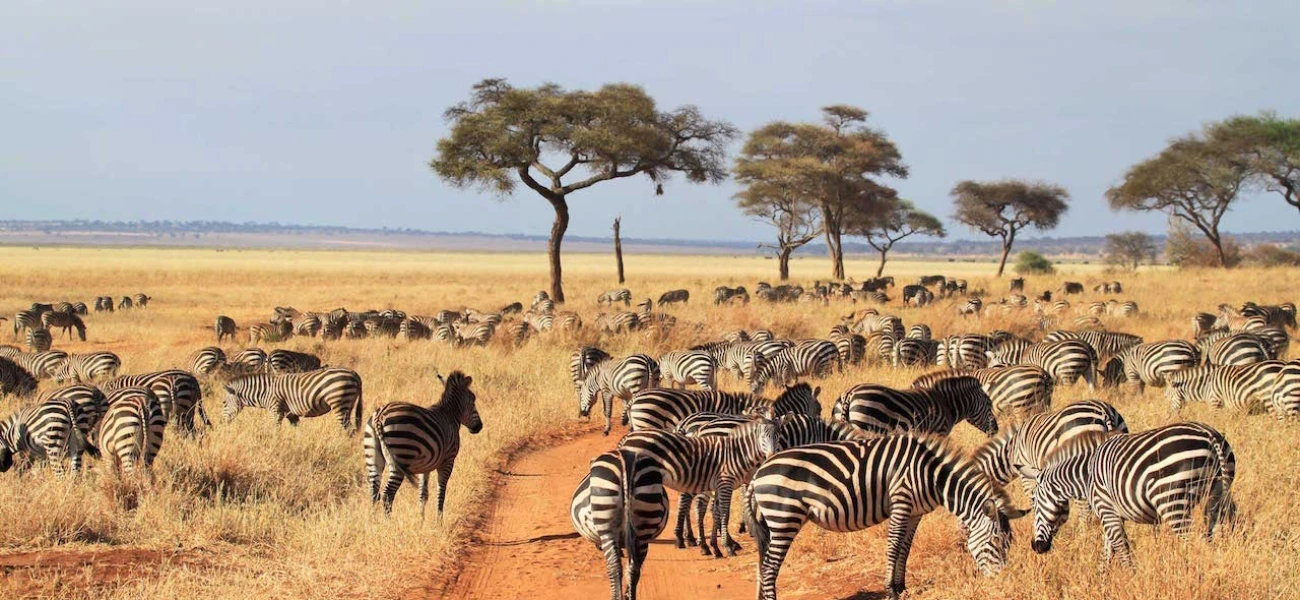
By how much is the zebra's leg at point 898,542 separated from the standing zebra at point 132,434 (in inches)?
232

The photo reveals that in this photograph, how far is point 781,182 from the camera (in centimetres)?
4459

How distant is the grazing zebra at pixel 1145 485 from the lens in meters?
6.43

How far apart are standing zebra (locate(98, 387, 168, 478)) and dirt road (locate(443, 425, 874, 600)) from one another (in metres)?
2.77

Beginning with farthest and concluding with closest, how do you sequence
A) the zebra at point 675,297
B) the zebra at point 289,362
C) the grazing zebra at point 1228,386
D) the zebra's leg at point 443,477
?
1. the zebra at point 675,297
2. the zebra at point 289,362
3. the grazing zebra at point 1228,386
4. the zebra's leg at point 443,477

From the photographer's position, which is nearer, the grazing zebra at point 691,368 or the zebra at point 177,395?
the zebra at point 177,395

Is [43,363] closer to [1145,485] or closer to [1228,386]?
[1145,485]

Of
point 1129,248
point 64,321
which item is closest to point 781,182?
point 64,321

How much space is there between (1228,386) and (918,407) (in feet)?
12.2

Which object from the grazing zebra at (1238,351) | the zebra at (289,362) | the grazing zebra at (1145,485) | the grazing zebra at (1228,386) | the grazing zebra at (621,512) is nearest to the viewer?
the grazing zebra at (1145,485)

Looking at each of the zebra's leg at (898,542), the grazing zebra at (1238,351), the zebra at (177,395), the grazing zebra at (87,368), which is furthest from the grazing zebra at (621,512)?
the grazing zebra at (87,368)

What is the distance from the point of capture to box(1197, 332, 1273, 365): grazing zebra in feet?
47.7

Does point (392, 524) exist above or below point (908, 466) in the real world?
below

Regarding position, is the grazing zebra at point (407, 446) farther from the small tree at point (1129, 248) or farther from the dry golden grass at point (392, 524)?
the small tree at point (1129, 248)

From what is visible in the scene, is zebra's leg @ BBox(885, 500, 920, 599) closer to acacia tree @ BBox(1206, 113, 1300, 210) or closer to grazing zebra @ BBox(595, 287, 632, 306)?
grazing zebra @ BBox(595, 287, 632, 306)
